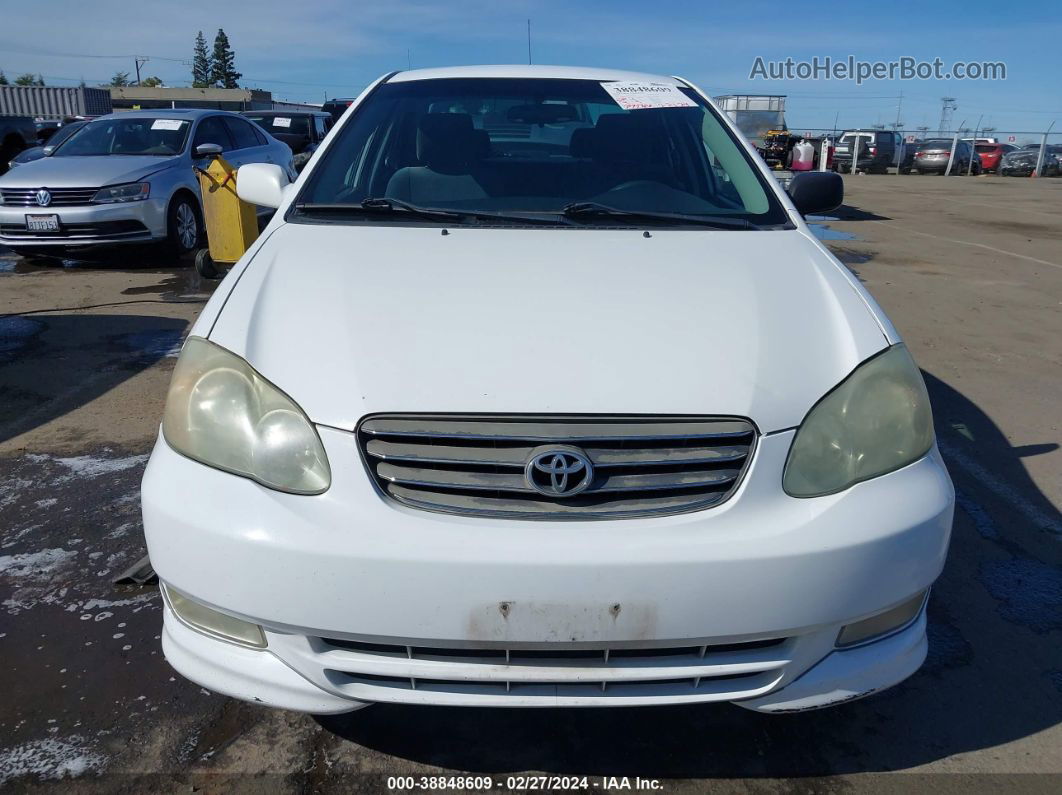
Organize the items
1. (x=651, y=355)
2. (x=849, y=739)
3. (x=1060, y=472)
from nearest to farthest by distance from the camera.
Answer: (x=651, y=355)
(x=849, y=739)
(x=1060, y=472)

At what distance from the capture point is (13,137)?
56.0 feet

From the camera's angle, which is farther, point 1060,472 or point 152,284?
point 152,284

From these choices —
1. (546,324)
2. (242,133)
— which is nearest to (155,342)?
(546,324)

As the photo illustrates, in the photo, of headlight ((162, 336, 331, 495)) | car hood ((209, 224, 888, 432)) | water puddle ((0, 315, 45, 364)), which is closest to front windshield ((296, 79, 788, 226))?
car hood ((209, 224, 888, 432))

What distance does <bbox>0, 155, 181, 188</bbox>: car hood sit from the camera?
8156mm

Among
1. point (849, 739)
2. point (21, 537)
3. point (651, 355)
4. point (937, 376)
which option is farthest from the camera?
point (937, 376)

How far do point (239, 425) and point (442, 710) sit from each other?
3.18 feet

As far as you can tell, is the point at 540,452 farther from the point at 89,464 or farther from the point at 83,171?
the point at 83,171

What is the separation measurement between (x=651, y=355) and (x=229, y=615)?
105 cm

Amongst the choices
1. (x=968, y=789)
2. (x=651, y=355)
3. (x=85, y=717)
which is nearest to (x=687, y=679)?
(x=651, y=355)

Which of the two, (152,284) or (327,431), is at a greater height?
(327,431)

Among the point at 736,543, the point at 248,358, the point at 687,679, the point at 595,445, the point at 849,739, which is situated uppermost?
the point at 248,358

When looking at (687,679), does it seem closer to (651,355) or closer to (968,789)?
(651,355)

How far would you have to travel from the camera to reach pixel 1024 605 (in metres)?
2.77
